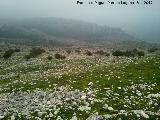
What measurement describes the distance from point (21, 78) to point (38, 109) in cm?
1423

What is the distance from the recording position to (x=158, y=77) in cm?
3497

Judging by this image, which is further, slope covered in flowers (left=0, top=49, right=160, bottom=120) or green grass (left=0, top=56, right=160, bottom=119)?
green grass (left=0, top=56, right=160, bottom=119)

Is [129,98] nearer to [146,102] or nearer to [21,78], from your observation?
[146,102]

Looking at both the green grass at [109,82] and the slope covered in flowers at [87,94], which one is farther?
the green grass at [109,82]

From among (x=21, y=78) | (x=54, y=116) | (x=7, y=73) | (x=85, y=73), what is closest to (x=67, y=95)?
(x=54, y=116)

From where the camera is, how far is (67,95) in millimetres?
28641

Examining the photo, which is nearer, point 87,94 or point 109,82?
point 87,94

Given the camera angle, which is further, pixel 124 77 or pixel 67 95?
pixel 124 77

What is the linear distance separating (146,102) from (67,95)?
5.79 m

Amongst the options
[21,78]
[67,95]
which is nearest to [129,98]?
[67,95]

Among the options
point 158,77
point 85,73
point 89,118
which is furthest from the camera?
point 85,73

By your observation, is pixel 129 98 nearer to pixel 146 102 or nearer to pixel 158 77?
pixel 146 102

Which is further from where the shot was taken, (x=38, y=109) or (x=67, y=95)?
(x=67, y=95)

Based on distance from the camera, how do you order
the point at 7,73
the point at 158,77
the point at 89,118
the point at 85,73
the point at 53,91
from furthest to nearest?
the point at 7,73
the point at 85,73
the point at 158,77
the point at 53,91
the point at 89,118
